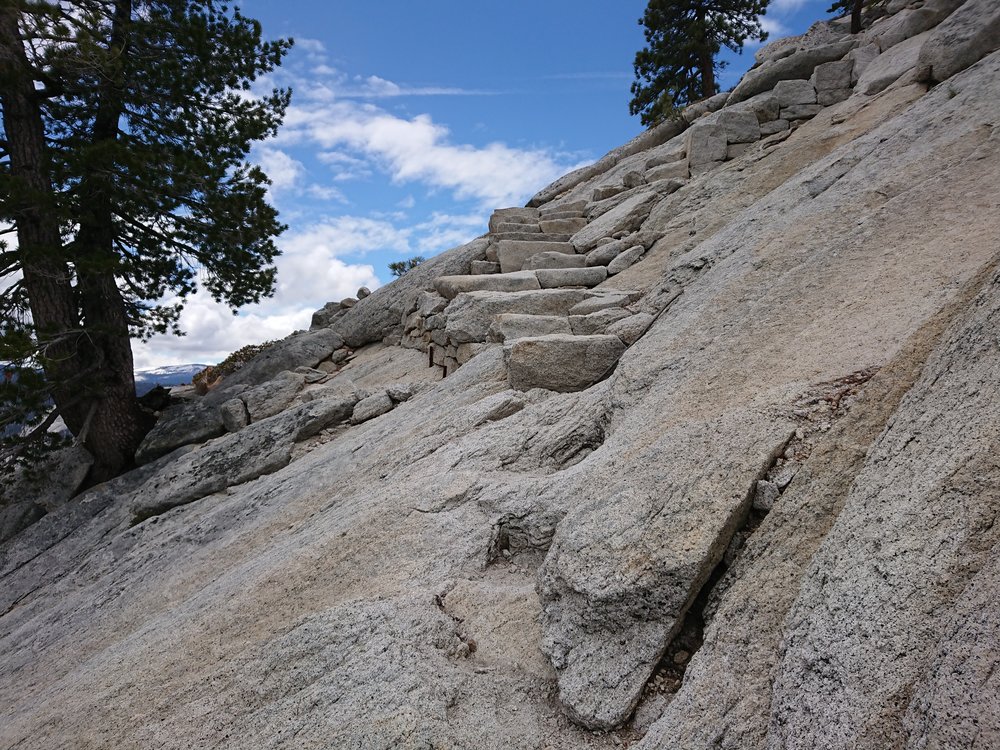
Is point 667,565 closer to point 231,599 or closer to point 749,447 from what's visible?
point 749,447

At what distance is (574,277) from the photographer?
12.2 meters

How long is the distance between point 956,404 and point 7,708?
10048 mm

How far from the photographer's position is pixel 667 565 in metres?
3.75

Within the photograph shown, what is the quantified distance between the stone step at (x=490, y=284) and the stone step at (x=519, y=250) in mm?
1617

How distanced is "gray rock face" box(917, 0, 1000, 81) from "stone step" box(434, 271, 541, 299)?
8091mm

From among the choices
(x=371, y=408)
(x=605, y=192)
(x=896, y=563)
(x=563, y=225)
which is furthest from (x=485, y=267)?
(x=896, y=563)

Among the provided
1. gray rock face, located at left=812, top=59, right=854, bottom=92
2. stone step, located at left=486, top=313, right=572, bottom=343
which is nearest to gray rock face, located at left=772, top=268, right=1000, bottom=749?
stone step, located at left=486, top=313, right=572, bottom=343

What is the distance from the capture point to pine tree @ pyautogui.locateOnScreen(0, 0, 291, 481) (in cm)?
1112

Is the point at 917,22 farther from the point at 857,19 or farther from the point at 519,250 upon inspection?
the point at 519,250

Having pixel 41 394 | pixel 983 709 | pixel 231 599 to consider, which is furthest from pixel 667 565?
pixel 41 394

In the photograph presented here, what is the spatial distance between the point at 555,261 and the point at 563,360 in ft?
20.4

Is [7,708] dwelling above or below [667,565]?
below

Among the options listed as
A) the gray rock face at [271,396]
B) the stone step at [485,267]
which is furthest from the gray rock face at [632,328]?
the gray rock face at [271,396]

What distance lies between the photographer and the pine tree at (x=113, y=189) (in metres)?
11.1
